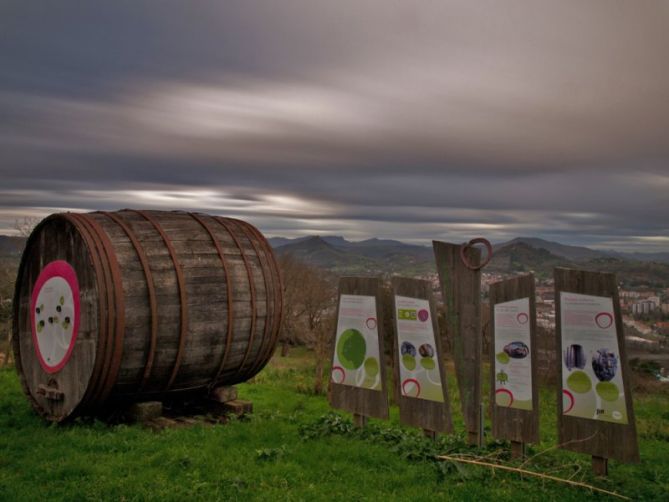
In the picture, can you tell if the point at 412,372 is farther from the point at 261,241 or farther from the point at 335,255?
the point at 335,255

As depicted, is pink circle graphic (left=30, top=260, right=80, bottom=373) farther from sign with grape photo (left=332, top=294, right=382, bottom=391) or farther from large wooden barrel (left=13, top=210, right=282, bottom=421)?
sign with grape photo (left=332, top=294, right=382, bottom=391)

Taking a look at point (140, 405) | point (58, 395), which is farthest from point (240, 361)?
point (58, 395)

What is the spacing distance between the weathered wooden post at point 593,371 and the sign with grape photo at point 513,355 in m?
0.34

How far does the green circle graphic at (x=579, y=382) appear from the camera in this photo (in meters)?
5.72

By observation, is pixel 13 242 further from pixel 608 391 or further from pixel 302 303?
pixel 302 303

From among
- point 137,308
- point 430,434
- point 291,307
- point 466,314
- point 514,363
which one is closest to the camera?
point 514,363

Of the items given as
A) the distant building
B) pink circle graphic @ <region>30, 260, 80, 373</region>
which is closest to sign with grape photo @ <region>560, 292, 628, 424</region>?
pink circle graphic @ <region>30, 260, 80, 373</region>

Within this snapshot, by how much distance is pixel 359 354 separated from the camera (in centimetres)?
737

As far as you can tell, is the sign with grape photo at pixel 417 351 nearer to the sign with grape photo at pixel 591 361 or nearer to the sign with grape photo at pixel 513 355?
the sign with grape photo at pixel 513 355

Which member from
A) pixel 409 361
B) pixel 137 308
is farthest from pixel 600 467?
pixel 137 308

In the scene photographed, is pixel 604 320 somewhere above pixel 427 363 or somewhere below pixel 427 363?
above

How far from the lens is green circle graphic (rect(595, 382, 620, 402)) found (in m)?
5.57

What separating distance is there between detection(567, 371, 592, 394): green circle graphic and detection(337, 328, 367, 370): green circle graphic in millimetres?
2509

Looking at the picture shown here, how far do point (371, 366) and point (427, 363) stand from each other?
802mm
